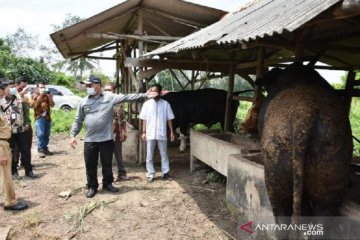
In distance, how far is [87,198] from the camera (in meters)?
6.21

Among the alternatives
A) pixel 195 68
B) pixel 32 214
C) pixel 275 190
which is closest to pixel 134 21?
pixel 195 68

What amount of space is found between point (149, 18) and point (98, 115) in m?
3.40

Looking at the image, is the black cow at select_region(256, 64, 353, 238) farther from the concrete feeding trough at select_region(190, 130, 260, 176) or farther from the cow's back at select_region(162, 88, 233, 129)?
the cow's back at select_region(162, 88, 233, 129)

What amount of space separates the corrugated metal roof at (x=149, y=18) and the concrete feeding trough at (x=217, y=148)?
262cm

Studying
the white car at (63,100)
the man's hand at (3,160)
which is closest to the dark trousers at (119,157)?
the man's hand at (3,160)

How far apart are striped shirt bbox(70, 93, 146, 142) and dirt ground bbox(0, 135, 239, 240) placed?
3.56 feet

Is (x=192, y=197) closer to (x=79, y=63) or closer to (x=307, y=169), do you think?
(x=307, y=169)

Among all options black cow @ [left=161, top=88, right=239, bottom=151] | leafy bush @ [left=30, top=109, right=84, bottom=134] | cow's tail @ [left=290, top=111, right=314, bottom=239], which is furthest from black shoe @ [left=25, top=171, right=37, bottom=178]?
leafy bush @ [left=30, top=109, right=84, bottom=134]

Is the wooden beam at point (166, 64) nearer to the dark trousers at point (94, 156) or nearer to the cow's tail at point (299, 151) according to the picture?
the dark trousers at point (94, 156)

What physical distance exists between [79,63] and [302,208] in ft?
154

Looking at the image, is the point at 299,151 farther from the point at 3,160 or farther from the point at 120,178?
the point at 120,178

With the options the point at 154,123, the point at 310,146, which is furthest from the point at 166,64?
A: the point at 310,146

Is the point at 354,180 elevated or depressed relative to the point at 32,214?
elevated

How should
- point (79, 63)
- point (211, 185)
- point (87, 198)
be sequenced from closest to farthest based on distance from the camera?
point (87, 198)
point (211, 185)
point (79, 63)
